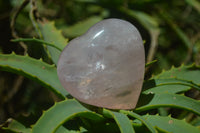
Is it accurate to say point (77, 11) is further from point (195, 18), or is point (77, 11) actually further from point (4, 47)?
point (195, 18)

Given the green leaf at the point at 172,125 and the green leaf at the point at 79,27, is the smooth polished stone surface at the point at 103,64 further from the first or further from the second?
the green leaf at the point at 79,27

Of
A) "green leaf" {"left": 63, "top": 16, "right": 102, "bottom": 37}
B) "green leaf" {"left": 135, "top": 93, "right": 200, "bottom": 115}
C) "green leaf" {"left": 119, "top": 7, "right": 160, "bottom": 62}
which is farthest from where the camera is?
"green leaf" {"left": 63, "top": 16, "right": 102, "bottom": 37}

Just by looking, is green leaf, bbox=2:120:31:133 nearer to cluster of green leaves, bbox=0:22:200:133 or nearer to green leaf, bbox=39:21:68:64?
cluster of green leaves, bbox=0:22:200:133

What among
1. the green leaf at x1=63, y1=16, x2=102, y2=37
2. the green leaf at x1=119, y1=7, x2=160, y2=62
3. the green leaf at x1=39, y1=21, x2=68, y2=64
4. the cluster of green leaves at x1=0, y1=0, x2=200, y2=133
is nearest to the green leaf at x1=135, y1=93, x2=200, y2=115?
the cluster of green leaves at x1=0, y1=0, x2=200, y2=133

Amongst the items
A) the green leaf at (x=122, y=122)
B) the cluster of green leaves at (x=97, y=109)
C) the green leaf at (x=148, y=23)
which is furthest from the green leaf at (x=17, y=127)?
the green leaf at (x=148, y=23)

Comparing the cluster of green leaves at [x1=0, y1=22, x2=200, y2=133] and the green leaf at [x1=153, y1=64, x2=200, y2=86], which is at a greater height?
the green leaf at [x1=153, y1=64, x2=200, y2=86]

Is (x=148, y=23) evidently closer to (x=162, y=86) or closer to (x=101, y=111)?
(x=162, y=86)

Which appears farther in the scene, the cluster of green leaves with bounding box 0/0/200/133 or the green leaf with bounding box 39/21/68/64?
the green leaf with bounding box 39/21/68/64
